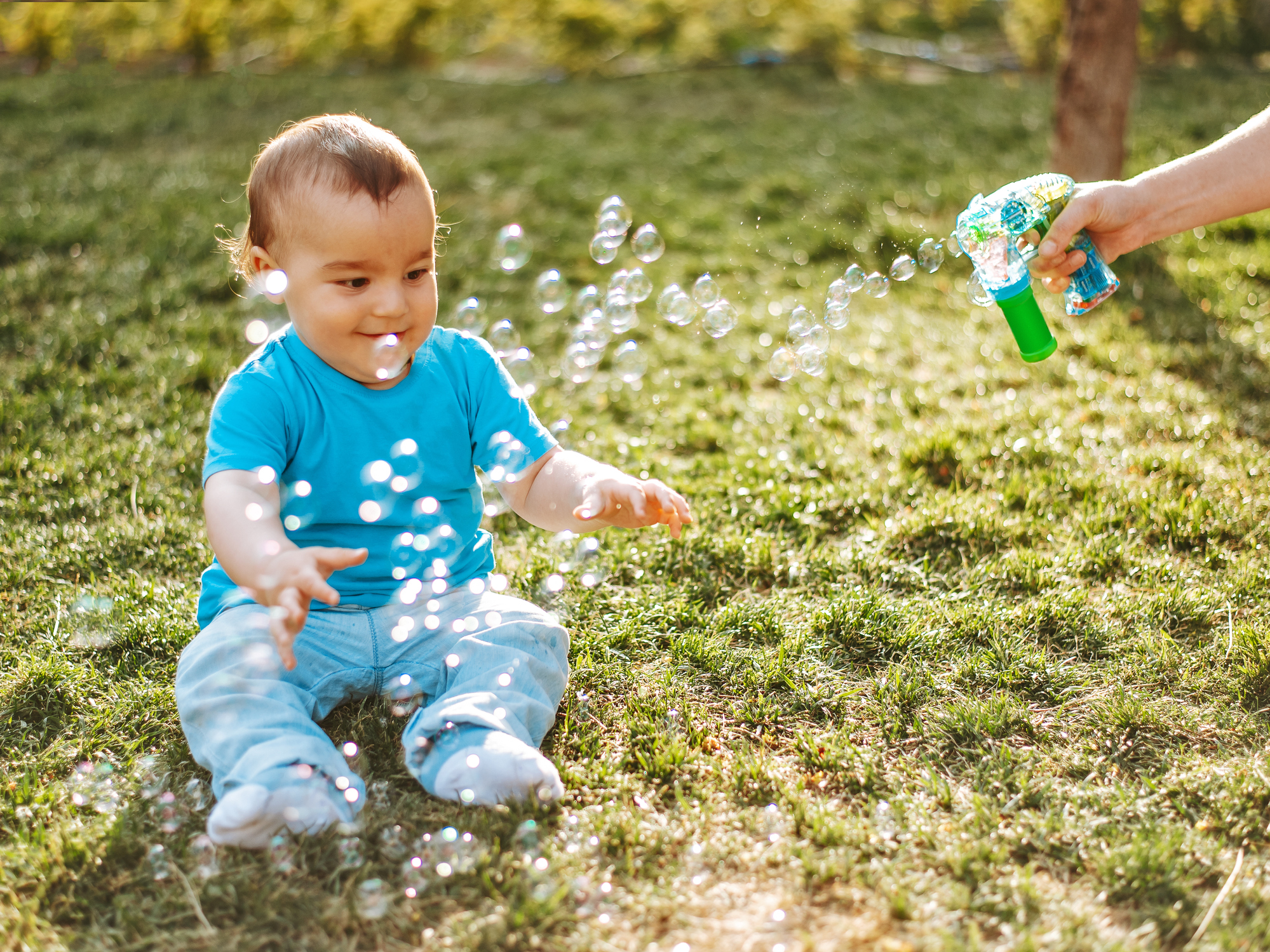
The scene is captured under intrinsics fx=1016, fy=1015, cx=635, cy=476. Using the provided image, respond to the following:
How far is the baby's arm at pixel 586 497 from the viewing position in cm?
220

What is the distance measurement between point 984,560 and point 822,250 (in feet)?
9.35

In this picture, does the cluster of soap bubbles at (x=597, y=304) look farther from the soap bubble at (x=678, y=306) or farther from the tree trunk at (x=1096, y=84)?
the tree trunk at (x=1096, y=84)

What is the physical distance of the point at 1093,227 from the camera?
2605 mm

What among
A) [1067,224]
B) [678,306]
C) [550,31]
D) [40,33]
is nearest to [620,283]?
[678,306]

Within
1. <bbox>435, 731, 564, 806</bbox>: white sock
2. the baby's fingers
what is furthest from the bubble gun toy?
the baby's fingers

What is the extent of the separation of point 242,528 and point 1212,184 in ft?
8.14

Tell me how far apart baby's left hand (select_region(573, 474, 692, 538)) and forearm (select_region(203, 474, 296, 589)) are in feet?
2.05

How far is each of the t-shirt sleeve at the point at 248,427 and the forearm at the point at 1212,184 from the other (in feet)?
7.12

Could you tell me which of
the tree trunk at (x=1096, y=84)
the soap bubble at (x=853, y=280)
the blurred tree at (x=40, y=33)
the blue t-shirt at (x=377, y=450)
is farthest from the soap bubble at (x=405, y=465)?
the blurred tree at (x=40, y=33)

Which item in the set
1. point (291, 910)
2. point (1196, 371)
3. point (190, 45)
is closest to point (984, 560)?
point (1196, 371)

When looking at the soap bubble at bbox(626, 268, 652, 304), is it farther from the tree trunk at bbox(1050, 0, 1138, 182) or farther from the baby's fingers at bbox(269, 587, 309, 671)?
the tree trunk at bbox(1050, 0, 1138, 182)

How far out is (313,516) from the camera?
7.47ft

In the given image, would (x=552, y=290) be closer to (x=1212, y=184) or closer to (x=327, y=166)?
(x=327, y=166)

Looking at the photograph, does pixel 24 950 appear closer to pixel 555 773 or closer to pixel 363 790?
pixel 363 790
